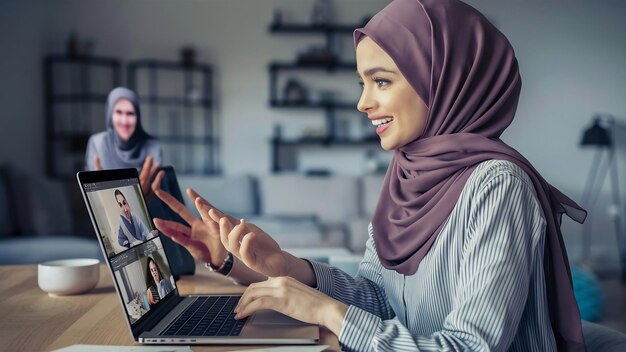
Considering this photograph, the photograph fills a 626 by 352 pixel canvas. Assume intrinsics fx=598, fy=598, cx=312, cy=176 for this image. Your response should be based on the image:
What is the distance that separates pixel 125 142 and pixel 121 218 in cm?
93

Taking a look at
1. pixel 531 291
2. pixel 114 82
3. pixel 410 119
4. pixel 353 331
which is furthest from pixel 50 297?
pixel 114 82

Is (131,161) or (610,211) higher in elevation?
(131,161)

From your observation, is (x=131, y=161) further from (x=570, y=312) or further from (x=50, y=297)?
(x=570, y=312)

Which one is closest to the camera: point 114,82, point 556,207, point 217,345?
point 217,345

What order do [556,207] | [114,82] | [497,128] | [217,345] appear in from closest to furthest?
[217,345]
[556,207]
[497,128]
[114,82]

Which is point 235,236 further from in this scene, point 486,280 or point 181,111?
point 181,111

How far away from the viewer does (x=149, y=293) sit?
93cm

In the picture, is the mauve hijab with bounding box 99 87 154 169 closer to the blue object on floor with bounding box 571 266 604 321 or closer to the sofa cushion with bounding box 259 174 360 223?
the blue object on floor with bounding box 571 266 604 321

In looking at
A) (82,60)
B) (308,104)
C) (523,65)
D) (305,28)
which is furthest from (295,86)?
(523,65)

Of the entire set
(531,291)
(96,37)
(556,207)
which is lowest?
(531,291)

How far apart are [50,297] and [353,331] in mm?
624

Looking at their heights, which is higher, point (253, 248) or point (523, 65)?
point (523, 65)

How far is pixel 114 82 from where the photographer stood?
5.01 metres

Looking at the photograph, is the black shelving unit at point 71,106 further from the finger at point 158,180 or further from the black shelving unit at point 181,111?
the finger at point 158,180
